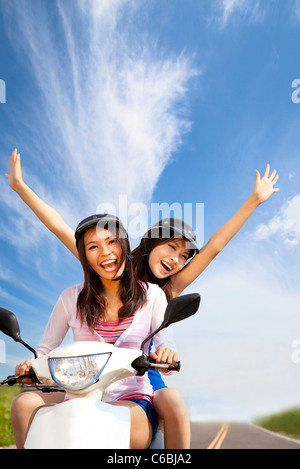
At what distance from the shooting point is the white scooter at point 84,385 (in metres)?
1.69

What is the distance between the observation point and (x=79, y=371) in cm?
183

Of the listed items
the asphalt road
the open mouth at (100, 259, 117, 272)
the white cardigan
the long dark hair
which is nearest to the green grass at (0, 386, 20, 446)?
the asphalt road

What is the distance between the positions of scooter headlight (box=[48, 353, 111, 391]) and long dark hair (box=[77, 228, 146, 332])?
2.15ft

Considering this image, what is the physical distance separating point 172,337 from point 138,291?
14.4 inches

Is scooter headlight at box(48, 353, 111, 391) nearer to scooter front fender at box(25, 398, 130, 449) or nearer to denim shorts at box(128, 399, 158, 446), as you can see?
scooter front fender at box(25, 398, 130, 449)

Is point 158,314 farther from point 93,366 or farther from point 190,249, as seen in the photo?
point 190,249

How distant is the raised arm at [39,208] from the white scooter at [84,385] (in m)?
2.35

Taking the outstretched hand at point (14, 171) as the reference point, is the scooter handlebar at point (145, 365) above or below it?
below

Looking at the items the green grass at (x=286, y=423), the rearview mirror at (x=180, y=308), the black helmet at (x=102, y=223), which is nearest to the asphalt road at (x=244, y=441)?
the green grass at (x=286, y=423)

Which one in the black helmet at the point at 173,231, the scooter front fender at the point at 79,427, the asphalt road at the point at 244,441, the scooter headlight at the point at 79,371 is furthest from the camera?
the asphalt road at the point at 244,441

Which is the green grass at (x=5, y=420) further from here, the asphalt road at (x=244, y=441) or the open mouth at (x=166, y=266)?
the open mouth at (x=166, y=266)

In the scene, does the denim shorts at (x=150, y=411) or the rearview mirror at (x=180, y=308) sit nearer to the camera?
the rearview mirror at (x=180, y=308)

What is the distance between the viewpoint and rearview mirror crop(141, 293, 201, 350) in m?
1.93

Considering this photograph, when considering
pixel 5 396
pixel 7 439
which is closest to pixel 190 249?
pixel 7 439
